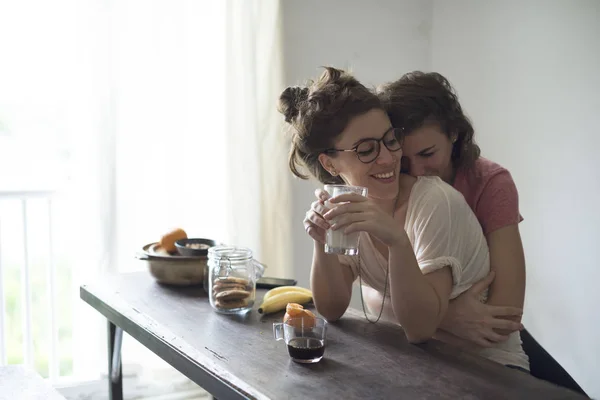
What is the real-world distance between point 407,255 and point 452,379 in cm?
28

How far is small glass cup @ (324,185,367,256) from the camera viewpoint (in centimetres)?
145

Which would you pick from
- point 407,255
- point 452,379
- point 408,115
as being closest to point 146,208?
point 408,115

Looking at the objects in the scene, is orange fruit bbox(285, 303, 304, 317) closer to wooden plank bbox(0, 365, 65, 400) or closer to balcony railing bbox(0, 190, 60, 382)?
wooden plank bbox(0, 365, 65, 400)

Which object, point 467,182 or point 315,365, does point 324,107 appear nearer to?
point 467,182

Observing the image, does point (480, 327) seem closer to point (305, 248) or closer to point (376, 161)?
point (376, 161)

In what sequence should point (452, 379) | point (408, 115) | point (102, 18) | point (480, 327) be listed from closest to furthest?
point (452, 379) → point (480, 327) → point (408, 115) → point (102, 18)

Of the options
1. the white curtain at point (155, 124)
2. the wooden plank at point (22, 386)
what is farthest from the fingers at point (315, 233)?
the white curtain at point (155, 124)

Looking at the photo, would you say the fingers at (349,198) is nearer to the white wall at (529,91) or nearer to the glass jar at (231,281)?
the glass jar at (231,281)

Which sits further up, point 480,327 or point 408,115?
point 408,115

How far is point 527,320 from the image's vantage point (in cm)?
327

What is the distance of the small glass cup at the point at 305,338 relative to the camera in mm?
1344

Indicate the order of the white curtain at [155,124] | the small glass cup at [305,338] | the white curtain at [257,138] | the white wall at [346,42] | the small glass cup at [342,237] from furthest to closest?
the white wall at [346,42] < the white curtain at [257,138] < the white curtain at [155,124] < the small glass cup at [342,237] < the small glass cup at [305,338]

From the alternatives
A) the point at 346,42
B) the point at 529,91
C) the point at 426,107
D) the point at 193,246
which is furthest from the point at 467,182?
the point at 346,42

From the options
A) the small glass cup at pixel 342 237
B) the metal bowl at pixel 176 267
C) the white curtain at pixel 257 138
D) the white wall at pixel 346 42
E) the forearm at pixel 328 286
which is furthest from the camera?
the white wall at pixel 346 42
